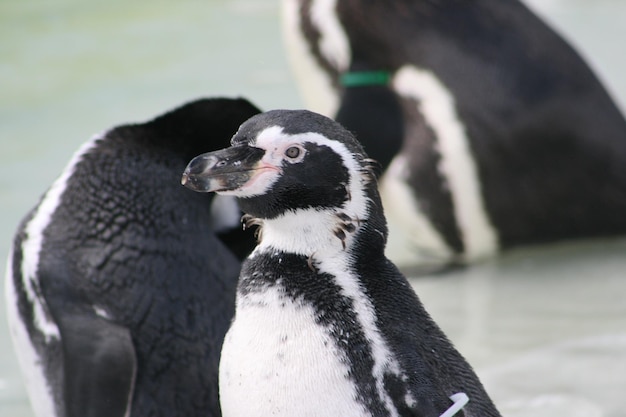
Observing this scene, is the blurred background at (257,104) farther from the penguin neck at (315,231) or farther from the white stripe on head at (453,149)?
the penguin neck at (315,231)

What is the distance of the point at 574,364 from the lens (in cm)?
271

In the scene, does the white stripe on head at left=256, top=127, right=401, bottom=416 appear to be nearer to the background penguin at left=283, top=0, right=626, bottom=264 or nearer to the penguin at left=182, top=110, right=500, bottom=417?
the penguin at left=182, top=110, right=500, bottom=417

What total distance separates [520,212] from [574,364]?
0.75 meters

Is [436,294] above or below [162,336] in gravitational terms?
below

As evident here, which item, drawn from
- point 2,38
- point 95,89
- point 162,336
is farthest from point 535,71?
point 2,38

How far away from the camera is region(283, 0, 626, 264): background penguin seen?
336 centimetres

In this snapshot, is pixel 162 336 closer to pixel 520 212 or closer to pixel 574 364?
pixel 574 364

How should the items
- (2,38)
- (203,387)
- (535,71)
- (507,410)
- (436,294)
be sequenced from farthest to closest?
(2,38) → (535,71) → (436,294) → (507,410) → (203,387)

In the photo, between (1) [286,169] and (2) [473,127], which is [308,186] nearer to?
(1) [286,169]

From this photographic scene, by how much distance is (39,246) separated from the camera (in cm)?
209

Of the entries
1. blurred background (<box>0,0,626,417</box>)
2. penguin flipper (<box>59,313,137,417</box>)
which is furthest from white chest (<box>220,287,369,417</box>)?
blurred background (<box>0,0,626,417</box>)

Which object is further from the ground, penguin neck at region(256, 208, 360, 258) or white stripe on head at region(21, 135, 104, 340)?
penguin neck at region(256, 208, 360, 258)

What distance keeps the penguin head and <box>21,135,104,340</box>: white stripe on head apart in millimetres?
624

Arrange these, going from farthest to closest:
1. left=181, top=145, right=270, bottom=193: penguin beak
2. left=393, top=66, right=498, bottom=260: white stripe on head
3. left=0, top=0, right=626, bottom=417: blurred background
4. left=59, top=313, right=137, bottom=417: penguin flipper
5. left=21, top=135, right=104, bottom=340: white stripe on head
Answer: left=393, top=66, right=498, bottom=260: white stripe on head → left=0, top=0, right=626, bottom=417: blurred background → left=21, top=135, right=104, bottom=340: white stripe on head → left=59, top=313, right=137, bottom=417: penguin flipper → left=181, top=145, right=270, bottom=193: penguin beak
